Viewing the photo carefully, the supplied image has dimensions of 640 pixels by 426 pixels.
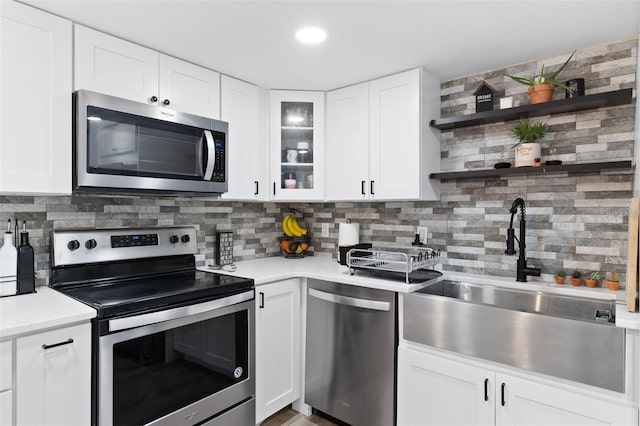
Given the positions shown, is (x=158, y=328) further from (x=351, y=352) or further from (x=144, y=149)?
(x=351, y=352)

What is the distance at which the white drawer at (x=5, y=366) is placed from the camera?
1261mm

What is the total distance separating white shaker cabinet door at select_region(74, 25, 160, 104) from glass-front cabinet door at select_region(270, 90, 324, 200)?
36.3 inches

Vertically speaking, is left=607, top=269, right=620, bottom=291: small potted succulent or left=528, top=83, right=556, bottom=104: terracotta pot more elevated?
left=528, top=83, right=556, bottom=104: terracotta pot

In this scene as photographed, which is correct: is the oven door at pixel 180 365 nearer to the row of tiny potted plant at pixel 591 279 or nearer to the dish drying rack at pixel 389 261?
the dish drying rack at pixel 389 261

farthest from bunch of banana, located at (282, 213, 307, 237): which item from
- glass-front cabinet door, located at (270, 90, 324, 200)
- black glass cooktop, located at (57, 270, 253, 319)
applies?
black glass cooktop, located at (57, 270, 253, 319)

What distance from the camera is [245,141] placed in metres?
2.57

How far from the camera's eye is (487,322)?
1.70 meters

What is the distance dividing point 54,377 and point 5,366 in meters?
0.17

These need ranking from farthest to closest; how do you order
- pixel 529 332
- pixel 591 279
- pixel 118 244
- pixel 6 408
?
pixel 118 244, pixel 591 279, pixel 529 332, pixel 6 408

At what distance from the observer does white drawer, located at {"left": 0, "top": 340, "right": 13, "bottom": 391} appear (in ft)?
4.14

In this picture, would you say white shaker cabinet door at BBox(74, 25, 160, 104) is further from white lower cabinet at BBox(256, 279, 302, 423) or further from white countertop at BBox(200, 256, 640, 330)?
white lower cabinet at BBox(256, 279, 302, 423)

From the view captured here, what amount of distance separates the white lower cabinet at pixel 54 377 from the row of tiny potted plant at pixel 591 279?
2277mm

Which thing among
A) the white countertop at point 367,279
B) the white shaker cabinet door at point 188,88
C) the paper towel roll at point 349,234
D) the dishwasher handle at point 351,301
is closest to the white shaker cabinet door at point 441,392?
the dishwasher handle at point 351,301

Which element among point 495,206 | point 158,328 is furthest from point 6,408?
point 495,206
